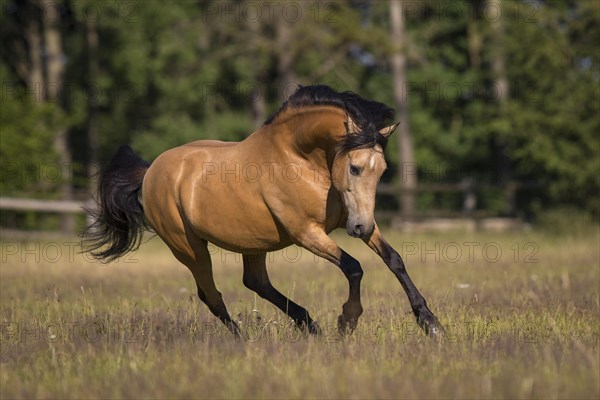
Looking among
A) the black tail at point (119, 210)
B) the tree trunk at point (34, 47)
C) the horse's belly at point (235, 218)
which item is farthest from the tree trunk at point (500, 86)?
the horse's belly at point (235, 218)

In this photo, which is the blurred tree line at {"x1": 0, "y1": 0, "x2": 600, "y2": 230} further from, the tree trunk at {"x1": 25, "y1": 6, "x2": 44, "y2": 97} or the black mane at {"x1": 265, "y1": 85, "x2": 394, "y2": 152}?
the black mane at {"x1": 265, "y1": 85, "x2": 394, "y2": 152}

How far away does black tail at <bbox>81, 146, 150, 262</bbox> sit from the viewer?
28.3 feet

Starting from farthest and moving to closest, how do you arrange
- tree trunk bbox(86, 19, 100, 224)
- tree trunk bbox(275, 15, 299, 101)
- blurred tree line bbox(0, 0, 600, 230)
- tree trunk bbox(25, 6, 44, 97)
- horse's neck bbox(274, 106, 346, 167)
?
1. tree trunk bbox(86, 19, 100, 224)
2. tree trunk bbox(25, 6, 44, 97)
3. tree trunk bbox(275, 15, 299, 101)
4. blurred tree line bbox(0, 0, 600, 230)
5. horse's neck bbox(274, 106, 346, 167)

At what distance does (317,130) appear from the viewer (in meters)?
6.59

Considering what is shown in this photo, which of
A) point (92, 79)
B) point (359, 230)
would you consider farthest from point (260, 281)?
point (92, 79)

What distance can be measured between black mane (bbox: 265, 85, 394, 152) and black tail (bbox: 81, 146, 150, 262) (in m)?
2.11

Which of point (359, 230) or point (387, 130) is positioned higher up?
point (387, 130)

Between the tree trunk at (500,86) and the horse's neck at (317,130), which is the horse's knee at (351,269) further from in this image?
the tree trunk at (500,86)

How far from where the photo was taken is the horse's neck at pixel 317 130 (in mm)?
6531

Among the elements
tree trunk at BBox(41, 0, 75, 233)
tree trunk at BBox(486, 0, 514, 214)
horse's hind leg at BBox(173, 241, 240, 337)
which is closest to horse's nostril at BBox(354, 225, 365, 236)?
horse's hind leg at BBox(173, 241, 240, 337)

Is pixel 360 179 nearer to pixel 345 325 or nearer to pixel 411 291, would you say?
pixel 411 291

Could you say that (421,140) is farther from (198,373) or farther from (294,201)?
(198,373)

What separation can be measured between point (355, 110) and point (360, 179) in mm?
567

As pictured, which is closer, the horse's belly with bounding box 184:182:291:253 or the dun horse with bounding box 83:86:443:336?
the dun horse with bounding box 83:86:443:336
